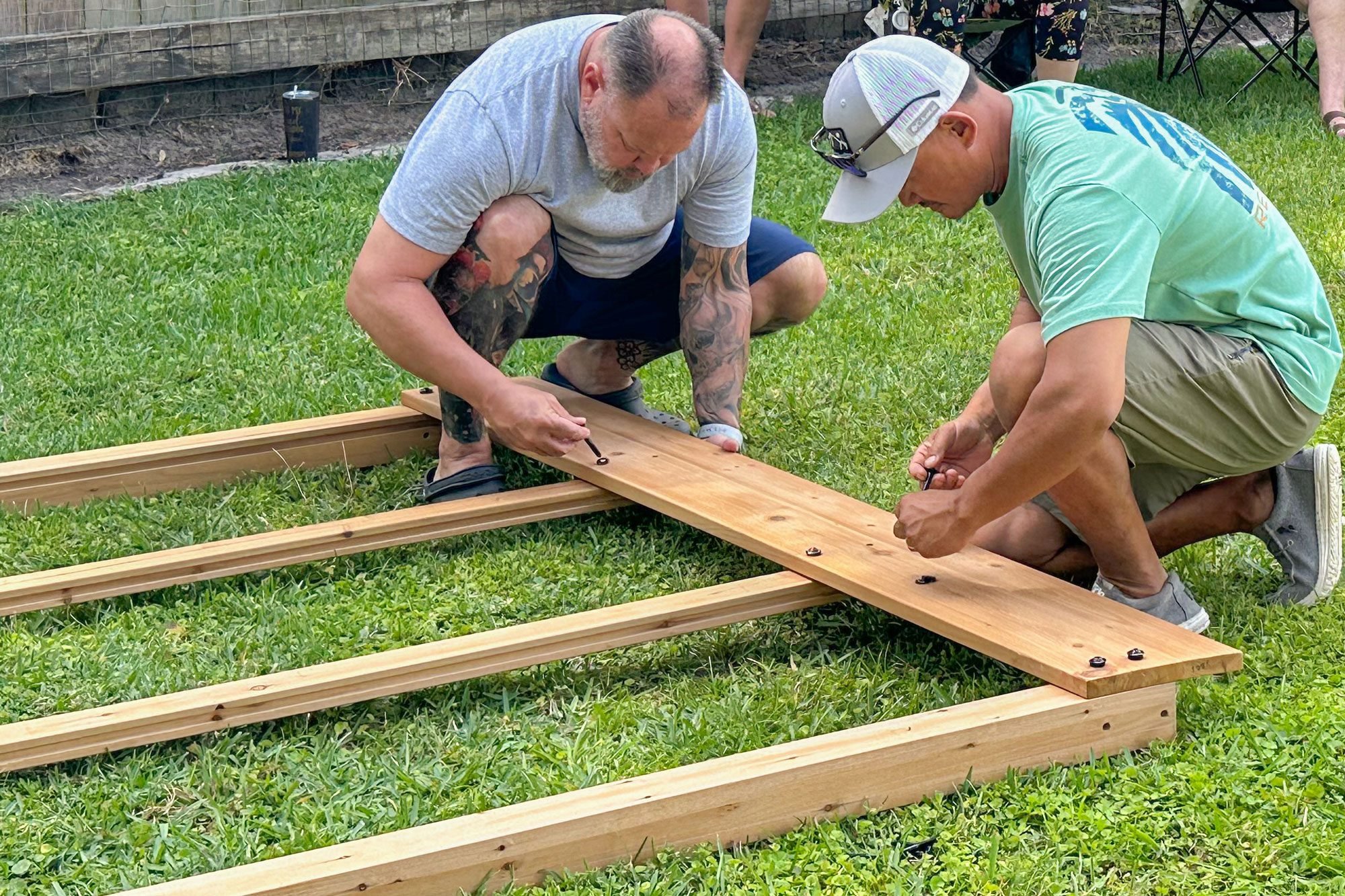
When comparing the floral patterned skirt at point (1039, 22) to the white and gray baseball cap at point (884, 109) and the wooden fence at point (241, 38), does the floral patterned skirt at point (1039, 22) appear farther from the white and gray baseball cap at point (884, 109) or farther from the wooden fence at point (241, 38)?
the white and gray baseball cap at point (884, 109)

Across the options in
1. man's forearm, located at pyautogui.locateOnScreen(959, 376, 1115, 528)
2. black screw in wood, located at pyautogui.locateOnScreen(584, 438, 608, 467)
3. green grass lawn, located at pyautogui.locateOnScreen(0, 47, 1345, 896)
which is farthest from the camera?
black screw in wood, located at pyautogui.locateOnScreen(584, 438, 608, 467)

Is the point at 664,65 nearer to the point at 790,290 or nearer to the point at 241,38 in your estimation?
the point at 790,290

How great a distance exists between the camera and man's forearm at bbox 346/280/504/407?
3.08 m

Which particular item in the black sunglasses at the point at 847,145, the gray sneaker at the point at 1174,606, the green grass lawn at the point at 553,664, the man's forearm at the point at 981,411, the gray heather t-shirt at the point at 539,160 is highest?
the black sunglasses at the point at 847,145

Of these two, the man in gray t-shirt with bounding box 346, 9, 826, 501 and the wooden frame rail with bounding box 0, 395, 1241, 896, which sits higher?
the man in gray t-shirt with bounding box 346, 9, 826, 501

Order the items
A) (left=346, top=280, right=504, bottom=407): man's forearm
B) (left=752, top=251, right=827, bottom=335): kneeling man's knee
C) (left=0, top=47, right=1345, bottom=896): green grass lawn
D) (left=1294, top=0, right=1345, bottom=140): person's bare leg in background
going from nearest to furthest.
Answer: (left=0, top=47, right=1345, bottom=896): green grass lawn, (left=346, top=280, right=504, bottom=407): man's forearm, (left=752, top=251, right=827, bottom=335): kneeling man's knee, (left=1294, top=0, right=1345, bottom=140): person's bare leg in background

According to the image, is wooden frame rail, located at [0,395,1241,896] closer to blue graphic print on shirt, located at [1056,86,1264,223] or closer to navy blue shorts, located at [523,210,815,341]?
navy blue shorts, located at [523,210,815,341]

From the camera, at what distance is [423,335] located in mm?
3084

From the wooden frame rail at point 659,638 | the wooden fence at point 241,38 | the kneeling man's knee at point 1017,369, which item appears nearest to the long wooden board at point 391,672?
the wooden frame rail at point 659,638

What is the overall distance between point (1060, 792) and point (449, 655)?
99cm

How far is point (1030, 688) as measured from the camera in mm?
2432

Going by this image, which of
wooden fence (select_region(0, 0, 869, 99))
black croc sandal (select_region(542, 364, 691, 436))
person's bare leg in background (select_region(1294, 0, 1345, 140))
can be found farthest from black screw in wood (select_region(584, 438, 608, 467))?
person's bare leg in background (select_region(1294, 0, 1345, 140))

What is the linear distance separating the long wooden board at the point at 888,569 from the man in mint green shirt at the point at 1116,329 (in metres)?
0.12

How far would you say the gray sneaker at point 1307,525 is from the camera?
276 cm
